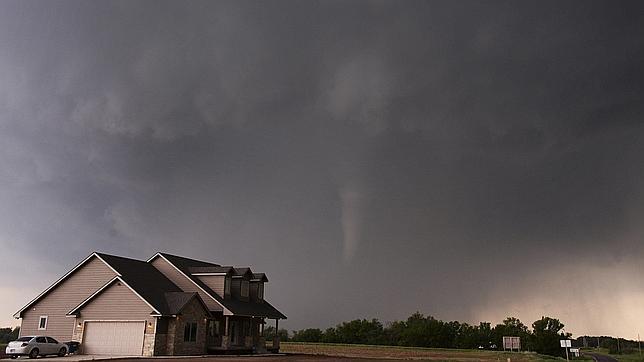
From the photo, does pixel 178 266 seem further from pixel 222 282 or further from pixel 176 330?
pixel 176 330

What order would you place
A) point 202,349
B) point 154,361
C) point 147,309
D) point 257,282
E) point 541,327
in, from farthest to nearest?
point 541,327 → point 257,282 → point 202,349 → point 147,309 → point 154,361

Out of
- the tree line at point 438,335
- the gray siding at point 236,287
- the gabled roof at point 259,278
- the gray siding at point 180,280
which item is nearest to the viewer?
the gray siding at point 180,280

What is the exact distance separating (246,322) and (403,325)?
87.3 meters

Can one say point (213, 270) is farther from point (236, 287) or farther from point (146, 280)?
point (146, 280)

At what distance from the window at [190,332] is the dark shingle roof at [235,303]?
4.66 m

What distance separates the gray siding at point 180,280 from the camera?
2008 inches

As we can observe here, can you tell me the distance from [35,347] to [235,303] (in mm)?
17797

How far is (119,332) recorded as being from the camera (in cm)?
4394

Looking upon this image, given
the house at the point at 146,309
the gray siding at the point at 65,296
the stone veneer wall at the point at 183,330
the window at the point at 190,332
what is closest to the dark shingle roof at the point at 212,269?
the house at the point at 146,309

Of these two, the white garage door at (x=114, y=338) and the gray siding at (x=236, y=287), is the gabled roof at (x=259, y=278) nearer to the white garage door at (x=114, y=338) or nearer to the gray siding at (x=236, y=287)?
the gray siding at (x=236, y=287)

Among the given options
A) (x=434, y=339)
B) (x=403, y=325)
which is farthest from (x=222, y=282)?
(x=403, y=325)

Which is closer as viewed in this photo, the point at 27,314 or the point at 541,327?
the point at 27,314

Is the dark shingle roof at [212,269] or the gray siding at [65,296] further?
the dark shingle roof at [212,269]

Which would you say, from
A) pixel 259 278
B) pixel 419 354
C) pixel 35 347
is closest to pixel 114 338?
pixel 35 347
